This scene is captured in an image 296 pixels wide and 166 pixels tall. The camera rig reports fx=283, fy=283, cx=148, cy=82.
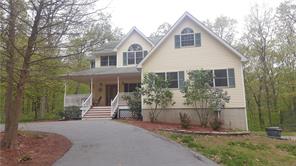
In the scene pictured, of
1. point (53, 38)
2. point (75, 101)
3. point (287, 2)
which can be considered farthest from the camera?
point (287, 2)

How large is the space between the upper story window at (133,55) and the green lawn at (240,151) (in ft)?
40.4

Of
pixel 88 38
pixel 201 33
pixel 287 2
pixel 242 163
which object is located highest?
pixel 287 2

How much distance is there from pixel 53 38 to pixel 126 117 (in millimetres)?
12401

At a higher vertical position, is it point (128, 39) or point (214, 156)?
point (128, 39)

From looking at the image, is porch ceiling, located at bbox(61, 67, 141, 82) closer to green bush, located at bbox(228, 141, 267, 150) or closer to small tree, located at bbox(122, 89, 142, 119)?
small tree, located at bbox(122, 89, 142, 119)

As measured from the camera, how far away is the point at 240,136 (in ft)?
47.6

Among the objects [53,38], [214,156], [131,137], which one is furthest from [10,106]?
[214,156]

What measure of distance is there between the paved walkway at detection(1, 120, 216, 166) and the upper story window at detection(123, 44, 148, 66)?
1190cm

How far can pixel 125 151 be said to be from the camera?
965cm

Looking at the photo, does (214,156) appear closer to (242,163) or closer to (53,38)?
(242,163)

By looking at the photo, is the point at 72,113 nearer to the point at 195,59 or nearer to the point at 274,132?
the point at 195,59

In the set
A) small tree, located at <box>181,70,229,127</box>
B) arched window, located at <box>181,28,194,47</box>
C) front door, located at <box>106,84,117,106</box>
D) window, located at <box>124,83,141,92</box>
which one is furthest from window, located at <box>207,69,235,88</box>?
front door, located at <box>106,84,117,106</box>

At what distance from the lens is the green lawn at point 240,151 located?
9.45m

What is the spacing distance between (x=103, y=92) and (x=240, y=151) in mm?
16683
